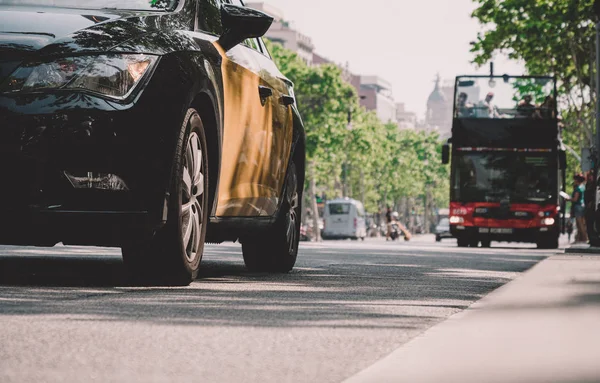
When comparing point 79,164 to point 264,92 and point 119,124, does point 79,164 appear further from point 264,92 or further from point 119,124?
point 264,92

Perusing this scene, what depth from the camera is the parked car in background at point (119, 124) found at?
735 cm

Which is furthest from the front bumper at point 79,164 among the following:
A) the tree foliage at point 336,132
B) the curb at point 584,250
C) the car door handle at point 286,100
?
the tree foliage at point 336,132

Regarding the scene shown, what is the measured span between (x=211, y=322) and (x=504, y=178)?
27168 mm

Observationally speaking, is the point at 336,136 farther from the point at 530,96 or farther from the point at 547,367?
the point at 547,367

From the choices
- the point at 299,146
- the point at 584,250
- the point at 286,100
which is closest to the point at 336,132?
the point at 584,250

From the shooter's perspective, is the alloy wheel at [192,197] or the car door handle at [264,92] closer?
the alloy wheel at [192,197]

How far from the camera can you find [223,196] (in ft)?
28.7

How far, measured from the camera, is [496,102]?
32.7 m

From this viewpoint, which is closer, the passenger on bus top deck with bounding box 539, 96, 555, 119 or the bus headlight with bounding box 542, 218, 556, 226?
the passenger on bus top deck with bounding box 539, 96, 555, 119

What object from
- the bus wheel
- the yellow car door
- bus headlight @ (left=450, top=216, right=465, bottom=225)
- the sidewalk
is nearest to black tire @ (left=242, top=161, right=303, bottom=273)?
the yellow car door

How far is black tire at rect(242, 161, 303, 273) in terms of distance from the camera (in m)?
10.5

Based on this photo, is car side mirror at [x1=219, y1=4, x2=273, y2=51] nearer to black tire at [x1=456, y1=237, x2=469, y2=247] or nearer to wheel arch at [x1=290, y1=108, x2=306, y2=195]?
wheel arch at [x1=290, y1=108, x2=306, y2=195]

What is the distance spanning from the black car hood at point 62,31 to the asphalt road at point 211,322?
1.32 meters

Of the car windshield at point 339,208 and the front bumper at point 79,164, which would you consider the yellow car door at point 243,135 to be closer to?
the front bumper at point 79,164
